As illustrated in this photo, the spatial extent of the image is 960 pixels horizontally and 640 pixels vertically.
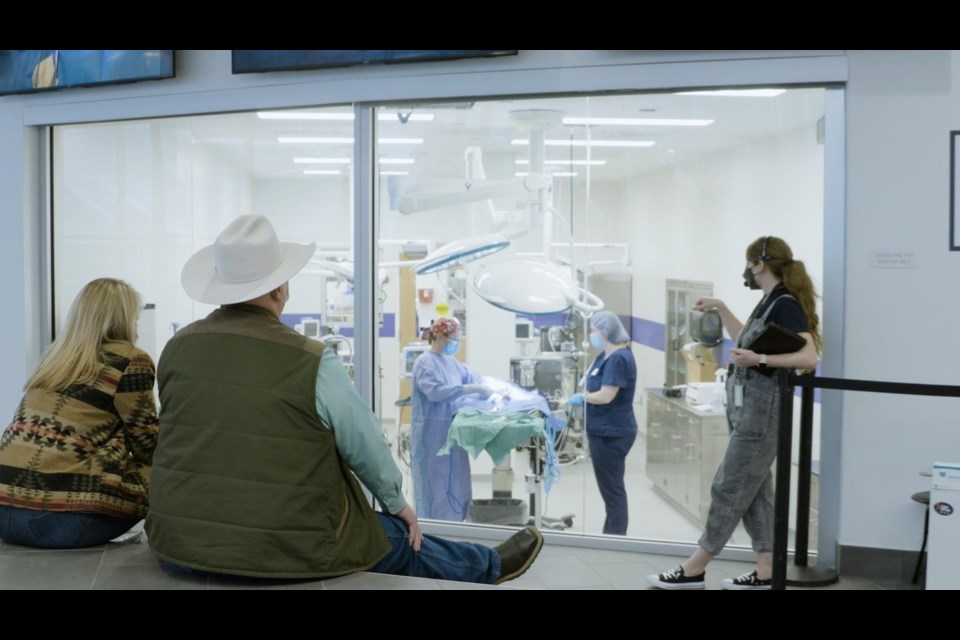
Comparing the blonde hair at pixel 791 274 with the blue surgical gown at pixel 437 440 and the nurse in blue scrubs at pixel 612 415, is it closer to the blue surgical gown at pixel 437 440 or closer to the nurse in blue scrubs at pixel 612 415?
the nurse in blue scrubs at pixel 612 415

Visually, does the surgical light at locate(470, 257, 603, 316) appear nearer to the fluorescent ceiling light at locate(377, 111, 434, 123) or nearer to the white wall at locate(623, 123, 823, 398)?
the white wall at locate(623, 123, 823, 398)

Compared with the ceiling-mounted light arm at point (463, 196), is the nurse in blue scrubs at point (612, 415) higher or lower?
lower

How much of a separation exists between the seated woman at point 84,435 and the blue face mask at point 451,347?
1905 mm

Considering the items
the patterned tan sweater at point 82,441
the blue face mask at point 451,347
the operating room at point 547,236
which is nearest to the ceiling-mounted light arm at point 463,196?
the operating room at point 547,236

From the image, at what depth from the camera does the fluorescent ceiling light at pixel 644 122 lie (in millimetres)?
3932

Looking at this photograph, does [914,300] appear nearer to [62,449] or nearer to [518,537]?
[518,537]

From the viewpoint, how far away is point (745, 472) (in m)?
3.31

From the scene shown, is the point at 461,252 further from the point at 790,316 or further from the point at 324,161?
the point at 790,316

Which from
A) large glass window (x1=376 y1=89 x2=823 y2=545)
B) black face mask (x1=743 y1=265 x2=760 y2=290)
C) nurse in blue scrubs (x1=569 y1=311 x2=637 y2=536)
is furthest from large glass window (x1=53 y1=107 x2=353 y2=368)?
black face mask (x1=743 y1=265 x2=760 y2=290)

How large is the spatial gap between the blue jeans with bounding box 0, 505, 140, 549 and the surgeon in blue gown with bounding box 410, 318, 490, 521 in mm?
1940

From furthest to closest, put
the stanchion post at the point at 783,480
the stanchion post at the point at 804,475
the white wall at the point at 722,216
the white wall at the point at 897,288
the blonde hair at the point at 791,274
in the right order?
1. the white wall at the point at 722,216
2. the white wall at the point at 897,288
3. the blonde hair at the point at 791,274
4. the stanchion post at the point at 804,475
5. the stanchion post at the point at 783,480

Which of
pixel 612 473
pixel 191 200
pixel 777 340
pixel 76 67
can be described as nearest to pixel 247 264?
pixel 777 340

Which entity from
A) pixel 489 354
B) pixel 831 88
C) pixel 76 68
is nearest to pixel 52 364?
pixel 489 354

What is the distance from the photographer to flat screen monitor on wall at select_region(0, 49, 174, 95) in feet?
14.1
